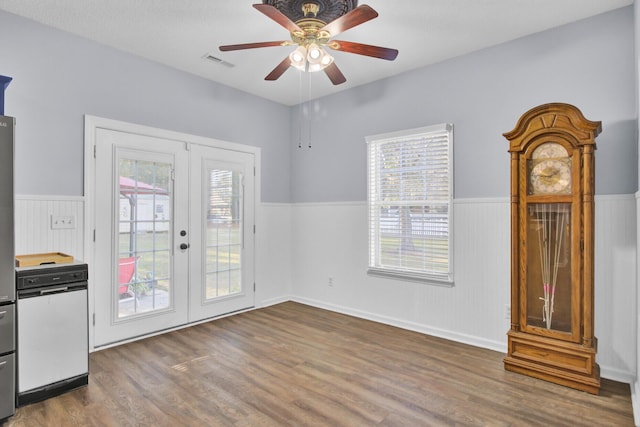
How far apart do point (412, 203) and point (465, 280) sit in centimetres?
92

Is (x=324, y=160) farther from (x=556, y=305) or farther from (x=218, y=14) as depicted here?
(x=556, y=305)

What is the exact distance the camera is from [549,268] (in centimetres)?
279

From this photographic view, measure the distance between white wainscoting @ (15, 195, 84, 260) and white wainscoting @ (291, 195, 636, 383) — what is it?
2596 millimetres

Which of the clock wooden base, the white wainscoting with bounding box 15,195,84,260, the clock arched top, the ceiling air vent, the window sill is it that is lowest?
the clock wooden base

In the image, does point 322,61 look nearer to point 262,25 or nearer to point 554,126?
point 262,25

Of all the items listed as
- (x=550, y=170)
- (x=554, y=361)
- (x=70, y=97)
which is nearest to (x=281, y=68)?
(x=70, y=97)

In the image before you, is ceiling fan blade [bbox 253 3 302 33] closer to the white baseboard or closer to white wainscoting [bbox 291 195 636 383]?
white wainscoting [bbox 291 195 636 383]

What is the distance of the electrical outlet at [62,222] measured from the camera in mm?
3049

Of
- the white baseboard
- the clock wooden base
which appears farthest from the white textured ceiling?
the white baseboard

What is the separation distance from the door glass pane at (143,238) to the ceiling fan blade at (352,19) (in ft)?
7.57

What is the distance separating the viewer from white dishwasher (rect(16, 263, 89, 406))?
7.83ft

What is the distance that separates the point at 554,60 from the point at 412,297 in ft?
8.20

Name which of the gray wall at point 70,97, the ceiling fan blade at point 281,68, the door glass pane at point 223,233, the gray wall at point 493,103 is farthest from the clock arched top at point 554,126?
the gray wall at point 70,97

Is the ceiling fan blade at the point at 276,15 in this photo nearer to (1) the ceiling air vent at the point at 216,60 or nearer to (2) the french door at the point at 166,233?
(1) the ceiling air vent at the point at 216,60
